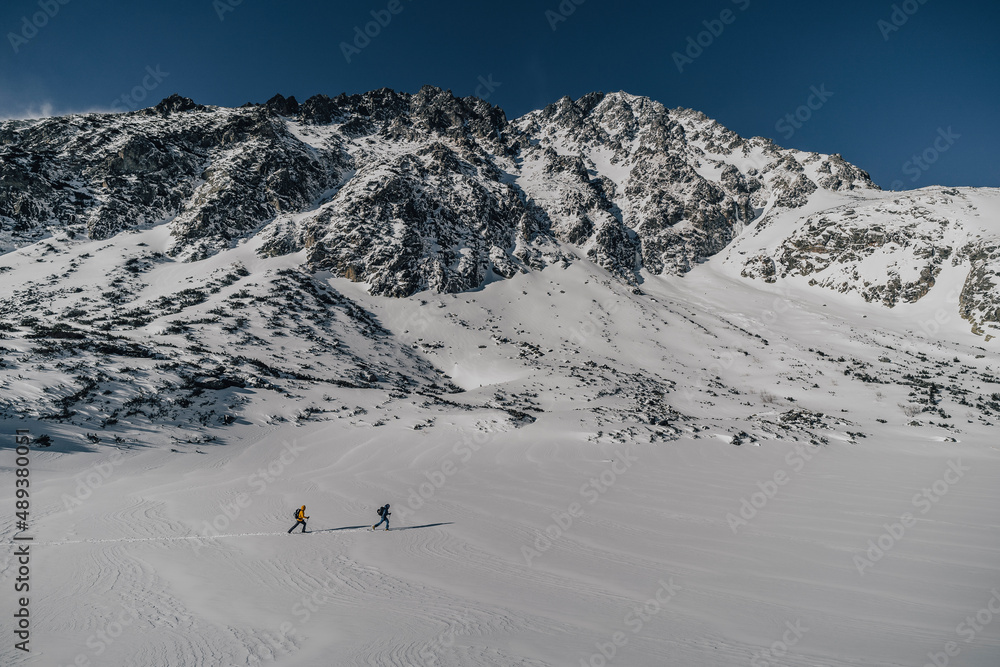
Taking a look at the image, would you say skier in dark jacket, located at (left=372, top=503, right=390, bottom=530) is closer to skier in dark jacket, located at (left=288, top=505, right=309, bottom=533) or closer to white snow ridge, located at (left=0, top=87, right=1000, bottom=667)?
white snow ridge, located at (left=0, top=87, right=1000, bottom=667)

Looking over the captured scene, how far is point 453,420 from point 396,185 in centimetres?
5189

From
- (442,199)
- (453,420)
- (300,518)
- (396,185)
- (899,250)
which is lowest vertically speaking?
(453,420)

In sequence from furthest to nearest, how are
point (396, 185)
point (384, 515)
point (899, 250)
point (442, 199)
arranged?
point (899, 250), point (442, 199), point (396, 185), point (384, 515)

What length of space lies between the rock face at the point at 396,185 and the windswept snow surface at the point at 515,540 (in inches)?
1549

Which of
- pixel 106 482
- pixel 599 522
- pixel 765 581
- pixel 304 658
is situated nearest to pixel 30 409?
pixel 106 482

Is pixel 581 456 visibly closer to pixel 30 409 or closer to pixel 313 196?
pixel 30 409

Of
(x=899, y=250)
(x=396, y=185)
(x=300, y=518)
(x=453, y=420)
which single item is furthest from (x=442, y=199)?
(x=899, y=250)

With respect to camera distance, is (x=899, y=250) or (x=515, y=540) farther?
(x=899, y=250)

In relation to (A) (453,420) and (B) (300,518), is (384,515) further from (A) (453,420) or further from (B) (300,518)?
(A) (453,420)

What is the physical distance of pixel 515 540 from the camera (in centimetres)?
962

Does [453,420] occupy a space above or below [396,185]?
below

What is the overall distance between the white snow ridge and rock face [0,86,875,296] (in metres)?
0.68

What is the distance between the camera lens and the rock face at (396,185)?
181ft

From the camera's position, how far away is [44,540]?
8.23 m
